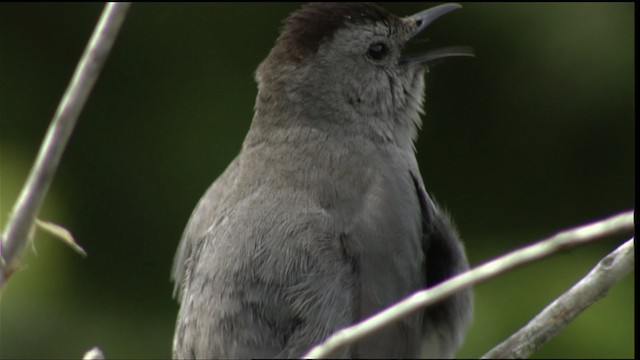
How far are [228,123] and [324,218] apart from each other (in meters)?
2.68

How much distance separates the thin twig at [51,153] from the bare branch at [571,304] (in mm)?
1583

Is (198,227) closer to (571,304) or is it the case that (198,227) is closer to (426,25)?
(426,25)

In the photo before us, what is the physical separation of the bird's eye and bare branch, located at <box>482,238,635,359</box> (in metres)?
1.70

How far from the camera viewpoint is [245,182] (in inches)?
174

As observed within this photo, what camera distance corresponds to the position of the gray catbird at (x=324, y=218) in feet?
13.2

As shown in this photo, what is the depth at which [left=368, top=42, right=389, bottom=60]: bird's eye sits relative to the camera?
4.97 m

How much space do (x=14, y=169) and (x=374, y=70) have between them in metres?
2.51

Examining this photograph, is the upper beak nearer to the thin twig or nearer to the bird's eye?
the bird's eye

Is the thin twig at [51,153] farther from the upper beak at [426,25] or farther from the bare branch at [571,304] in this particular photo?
the upper beak at [426,25]

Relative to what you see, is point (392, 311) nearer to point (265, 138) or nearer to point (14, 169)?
point (265, 138)

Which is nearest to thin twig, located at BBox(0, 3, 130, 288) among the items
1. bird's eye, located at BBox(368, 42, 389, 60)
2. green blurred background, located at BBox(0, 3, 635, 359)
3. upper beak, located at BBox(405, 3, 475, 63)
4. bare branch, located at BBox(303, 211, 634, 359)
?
bare branch, located at BBox(303, 211, 634, 359)

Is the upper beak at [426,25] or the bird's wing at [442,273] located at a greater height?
the upper beak at [426,25]

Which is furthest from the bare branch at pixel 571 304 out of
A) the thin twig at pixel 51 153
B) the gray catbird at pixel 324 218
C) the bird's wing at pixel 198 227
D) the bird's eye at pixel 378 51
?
the bird's eye at pixel 378 51

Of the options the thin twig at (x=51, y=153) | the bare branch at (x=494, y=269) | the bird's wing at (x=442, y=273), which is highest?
the thin twig at (x=51, y=153)
